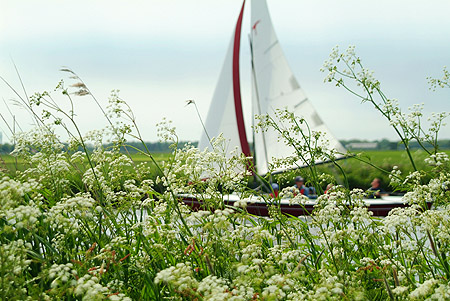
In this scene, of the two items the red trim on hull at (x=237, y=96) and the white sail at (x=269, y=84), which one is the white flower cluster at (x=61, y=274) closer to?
the white sail at (x=269, y=84)

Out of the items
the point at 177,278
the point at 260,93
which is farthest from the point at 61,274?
the point at 260,93

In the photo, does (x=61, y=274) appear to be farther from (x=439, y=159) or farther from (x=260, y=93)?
(x=260, y=93)

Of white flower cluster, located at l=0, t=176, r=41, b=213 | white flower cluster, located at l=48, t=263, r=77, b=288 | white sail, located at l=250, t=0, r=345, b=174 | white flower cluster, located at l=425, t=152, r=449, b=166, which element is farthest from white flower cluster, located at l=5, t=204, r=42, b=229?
white sail, located at l=250, t=0, r=345, b=174

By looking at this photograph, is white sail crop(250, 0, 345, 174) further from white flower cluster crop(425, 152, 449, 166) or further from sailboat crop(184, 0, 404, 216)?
white flower cluster crop(425, 152, 449, 166)

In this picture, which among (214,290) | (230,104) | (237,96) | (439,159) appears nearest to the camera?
(214,290)

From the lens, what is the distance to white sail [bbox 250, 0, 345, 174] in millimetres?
17609

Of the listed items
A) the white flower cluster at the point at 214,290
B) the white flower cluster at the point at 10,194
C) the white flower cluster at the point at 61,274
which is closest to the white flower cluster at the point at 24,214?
the white flower cluster at the point at 10,194

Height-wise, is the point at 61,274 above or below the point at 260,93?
below

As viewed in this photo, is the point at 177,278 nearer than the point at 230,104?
Yes

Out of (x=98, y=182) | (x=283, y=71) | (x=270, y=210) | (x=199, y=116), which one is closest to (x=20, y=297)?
(x=98, y=182)

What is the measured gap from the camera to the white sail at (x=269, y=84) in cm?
1761

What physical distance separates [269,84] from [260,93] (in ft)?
1.74

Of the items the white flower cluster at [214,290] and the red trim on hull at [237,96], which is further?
the red trim on hull at [237,96]

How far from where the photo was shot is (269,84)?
719 inches
